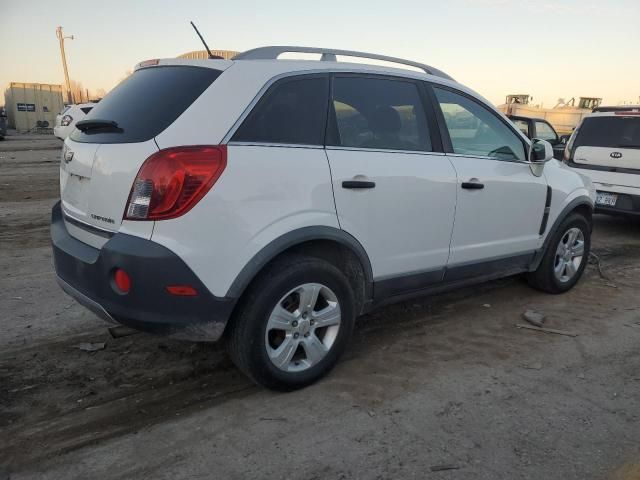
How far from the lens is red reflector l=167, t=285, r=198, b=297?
8.47 ft

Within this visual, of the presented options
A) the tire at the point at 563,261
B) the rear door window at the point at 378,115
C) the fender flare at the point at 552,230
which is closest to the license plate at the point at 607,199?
the tire at the point at 563,261

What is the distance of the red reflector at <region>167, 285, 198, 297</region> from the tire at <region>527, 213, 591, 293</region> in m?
3.34

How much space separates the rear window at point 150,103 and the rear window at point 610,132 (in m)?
6.41

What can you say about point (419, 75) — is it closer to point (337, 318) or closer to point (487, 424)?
point (337, 318)

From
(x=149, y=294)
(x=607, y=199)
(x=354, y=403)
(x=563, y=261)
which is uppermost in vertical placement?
(x=149, y=294)

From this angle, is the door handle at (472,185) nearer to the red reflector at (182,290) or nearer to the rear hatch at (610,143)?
the red reflector at (182,290)

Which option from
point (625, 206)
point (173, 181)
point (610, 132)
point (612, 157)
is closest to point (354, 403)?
point (173, 181)

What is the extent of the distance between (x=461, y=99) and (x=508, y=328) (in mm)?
1787

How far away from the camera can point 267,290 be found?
279cm

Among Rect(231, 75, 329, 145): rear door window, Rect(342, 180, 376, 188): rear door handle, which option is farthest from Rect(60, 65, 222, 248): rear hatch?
Rect(342, 180, 376, 188): rear door handle

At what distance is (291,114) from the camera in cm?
297

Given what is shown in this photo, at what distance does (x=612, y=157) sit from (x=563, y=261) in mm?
3221

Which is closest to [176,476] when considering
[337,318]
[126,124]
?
[337,318]

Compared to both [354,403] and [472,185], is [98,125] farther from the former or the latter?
[472,185]
